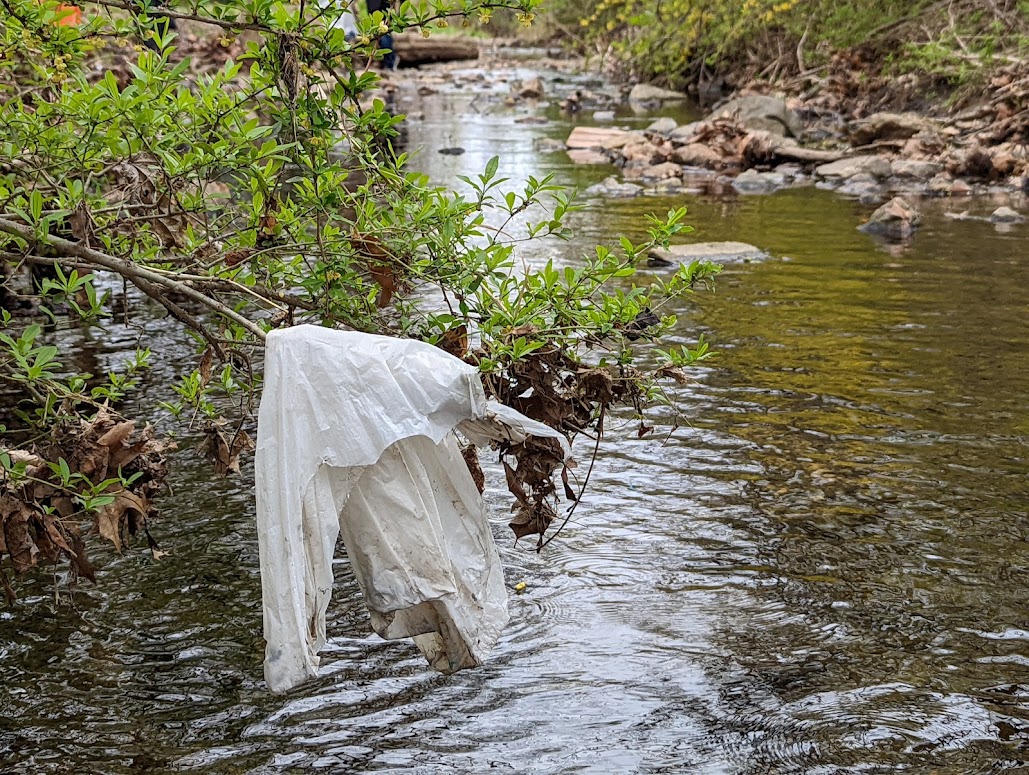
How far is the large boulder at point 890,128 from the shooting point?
16.6m

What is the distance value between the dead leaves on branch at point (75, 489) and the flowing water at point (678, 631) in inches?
27.5

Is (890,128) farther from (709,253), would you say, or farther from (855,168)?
(709,253)

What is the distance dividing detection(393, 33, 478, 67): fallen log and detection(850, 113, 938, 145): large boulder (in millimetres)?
17402

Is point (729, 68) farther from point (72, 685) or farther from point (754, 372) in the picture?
point (72, 685)

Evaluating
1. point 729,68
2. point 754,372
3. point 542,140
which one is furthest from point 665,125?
point 754,372

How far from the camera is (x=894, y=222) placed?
11.9m

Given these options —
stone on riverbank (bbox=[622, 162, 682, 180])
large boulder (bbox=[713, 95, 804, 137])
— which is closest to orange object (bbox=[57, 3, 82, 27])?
stone on riverbank (bbox=[622, 162, 682, 180])

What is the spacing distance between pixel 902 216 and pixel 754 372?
5.49 m

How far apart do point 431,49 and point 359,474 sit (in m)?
32.8

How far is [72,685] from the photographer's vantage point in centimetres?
387

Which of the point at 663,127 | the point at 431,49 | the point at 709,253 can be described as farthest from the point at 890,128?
the point at 431,49

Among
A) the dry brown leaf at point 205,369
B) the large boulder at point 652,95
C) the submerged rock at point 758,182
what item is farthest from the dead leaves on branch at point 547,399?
the large boulder at point 652,95

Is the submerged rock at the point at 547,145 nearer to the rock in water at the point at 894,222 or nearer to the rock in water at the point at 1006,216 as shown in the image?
the rock in water at the point at 894,222

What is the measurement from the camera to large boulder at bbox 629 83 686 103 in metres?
24.6
